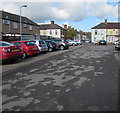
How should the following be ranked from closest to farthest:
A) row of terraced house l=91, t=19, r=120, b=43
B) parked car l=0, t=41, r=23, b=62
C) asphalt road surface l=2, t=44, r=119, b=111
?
asphalt road surface l=2, t=44, r=119, b=111
parked car l=0, t=41, r=23, b=62
row of terraced house l=91, t=19, r=120, b=43

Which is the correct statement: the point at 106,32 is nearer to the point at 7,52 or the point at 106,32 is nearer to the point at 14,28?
the point at 14,28

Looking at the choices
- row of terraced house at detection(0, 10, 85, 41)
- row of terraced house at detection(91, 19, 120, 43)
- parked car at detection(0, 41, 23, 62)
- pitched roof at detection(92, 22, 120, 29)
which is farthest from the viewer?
pitched roof at detection(92, 22, 120, 29)

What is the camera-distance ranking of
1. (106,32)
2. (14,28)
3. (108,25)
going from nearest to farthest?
(14,28), (106,32), (108,25)

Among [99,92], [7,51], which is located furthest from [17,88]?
[7,51]

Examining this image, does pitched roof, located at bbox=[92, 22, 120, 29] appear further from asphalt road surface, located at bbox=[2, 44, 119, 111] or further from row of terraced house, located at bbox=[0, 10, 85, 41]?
asphalt road surface, located at bbox=[2, 44, 119, 111]

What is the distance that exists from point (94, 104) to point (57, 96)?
3.70 feet

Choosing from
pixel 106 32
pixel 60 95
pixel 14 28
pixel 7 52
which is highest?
pixel 106 32

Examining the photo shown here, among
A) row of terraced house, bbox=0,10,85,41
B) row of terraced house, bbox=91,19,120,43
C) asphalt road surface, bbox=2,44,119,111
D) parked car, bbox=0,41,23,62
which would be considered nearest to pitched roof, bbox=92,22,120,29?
row of terraced house, bbox=91,19,120,43

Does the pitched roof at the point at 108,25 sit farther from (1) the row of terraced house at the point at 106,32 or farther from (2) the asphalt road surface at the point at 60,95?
(2) the asphalt road surface at the point at 60,95

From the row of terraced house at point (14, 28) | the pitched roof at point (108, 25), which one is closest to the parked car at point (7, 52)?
the row of terraced house at point (14, 28)

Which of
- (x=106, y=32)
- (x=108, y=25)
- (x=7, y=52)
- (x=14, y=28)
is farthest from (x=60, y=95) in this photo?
(x=108, y=25)

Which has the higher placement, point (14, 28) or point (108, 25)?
Answer: point (108, 25)

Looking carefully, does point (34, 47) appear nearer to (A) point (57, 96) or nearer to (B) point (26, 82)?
(B) point (26, 82)

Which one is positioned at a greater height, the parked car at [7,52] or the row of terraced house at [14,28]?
the row of terraced house at [14,28]
